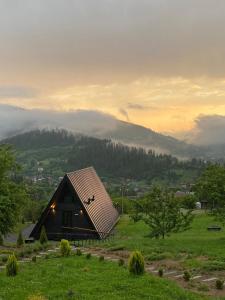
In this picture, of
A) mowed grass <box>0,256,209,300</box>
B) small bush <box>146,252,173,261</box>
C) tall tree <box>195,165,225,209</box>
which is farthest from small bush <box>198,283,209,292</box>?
tall tree <box>195,165,225,209</box>

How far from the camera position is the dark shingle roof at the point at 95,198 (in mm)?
50531

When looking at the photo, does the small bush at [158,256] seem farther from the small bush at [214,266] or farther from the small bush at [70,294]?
the small bush at [70,294]

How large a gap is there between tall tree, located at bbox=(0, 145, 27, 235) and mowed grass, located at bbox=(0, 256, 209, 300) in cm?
1164

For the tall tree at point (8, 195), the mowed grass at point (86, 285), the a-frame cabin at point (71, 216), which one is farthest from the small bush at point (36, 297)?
the a-frame cabin at point (71, 216)

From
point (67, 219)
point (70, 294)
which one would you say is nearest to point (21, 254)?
point (70, 294)

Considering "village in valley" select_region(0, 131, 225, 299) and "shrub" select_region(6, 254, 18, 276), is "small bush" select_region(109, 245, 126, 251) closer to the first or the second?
"village in valley" select_region(0, 131, 225, 299)

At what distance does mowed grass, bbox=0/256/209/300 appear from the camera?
732 inches

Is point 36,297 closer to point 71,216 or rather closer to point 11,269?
point 11,269

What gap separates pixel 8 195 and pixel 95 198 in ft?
76.2

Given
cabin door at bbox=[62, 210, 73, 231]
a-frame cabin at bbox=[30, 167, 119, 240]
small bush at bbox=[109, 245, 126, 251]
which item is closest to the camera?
small bush at bbox=[109, 245, 126, 251]

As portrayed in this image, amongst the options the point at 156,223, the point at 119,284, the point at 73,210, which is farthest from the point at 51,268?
the point at 73,210

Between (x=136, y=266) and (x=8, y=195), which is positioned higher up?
(x=8, y=195)

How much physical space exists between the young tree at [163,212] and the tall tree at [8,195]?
11.2 meters

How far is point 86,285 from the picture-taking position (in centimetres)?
2008
